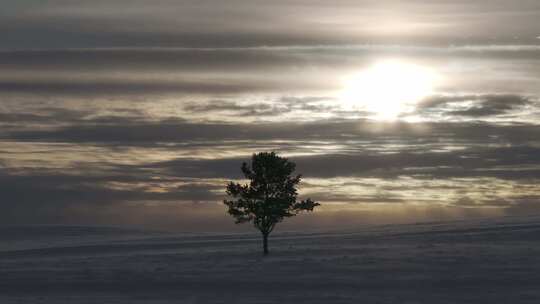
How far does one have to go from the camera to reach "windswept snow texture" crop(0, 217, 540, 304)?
5594 centimetres

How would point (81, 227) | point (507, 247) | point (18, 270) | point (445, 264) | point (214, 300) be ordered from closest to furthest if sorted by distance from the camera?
1. point (214, 300)
2. point (445, 264)
3. point (18, 270)
4. point (507, 247)
5. point (81, 227)

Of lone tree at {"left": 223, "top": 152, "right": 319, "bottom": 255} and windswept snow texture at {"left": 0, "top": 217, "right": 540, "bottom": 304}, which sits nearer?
windswept snow texture at {"left": 0, "top": 217, "right": 540, "bottom": 304}

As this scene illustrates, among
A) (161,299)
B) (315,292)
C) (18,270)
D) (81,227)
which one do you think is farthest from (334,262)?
(81,227)

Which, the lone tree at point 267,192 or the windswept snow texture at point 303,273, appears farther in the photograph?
the lone tree at point 267,192

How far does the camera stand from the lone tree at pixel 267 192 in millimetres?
85750

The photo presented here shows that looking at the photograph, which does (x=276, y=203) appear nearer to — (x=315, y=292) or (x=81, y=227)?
(x=315, y=292)

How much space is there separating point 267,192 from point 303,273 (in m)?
19.2

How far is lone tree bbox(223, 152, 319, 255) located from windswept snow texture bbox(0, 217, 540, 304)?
4.10 meters

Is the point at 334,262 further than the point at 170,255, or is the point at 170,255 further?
the point at 170,255

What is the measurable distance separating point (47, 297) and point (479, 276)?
29.7 meters

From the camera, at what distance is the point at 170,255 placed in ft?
305

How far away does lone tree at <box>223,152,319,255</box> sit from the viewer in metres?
85.8

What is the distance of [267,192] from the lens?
86.4 metres

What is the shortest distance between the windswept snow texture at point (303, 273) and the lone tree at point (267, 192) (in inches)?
161
